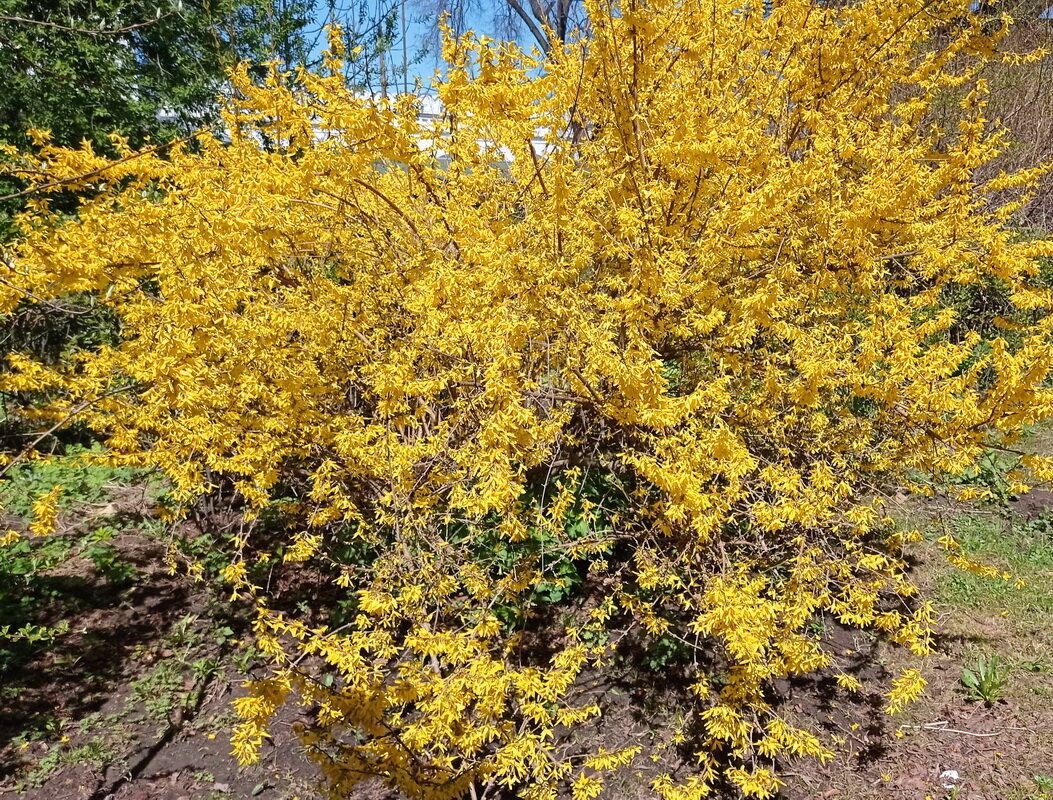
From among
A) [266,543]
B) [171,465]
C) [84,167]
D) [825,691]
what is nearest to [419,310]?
[171,465]

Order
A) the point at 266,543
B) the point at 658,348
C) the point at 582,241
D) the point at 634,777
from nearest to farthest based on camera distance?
the point at 582,241 → the point at 634,777 → the point at 658,348 → the point at 266,543

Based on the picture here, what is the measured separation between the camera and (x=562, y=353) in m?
2.73

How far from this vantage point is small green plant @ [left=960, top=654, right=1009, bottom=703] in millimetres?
3355

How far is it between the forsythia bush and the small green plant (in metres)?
0.83

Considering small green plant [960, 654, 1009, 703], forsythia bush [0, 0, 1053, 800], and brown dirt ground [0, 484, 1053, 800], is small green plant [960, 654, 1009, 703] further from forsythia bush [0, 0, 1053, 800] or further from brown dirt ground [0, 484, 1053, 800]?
forsythia bush [0, 0, 1053, 800]

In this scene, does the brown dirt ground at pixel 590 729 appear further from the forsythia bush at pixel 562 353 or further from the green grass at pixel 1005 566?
the forsythia bush at pixel 562 353

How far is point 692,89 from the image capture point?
3.08 m

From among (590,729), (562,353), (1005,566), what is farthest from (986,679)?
(562,353)

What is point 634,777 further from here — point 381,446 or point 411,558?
point 381,446

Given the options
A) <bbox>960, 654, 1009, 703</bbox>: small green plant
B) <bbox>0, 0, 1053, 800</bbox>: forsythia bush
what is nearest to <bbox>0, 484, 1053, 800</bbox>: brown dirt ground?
<bbox>960, 654, 1009, 703</bbox>: small green plant

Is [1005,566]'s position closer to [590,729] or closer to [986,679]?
[986,679]

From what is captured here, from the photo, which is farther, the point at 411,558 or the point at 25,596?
the point at 25,596

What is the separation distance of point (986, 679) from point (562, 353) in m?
3.07

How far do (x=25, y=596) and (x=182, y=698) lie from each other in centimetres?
153
